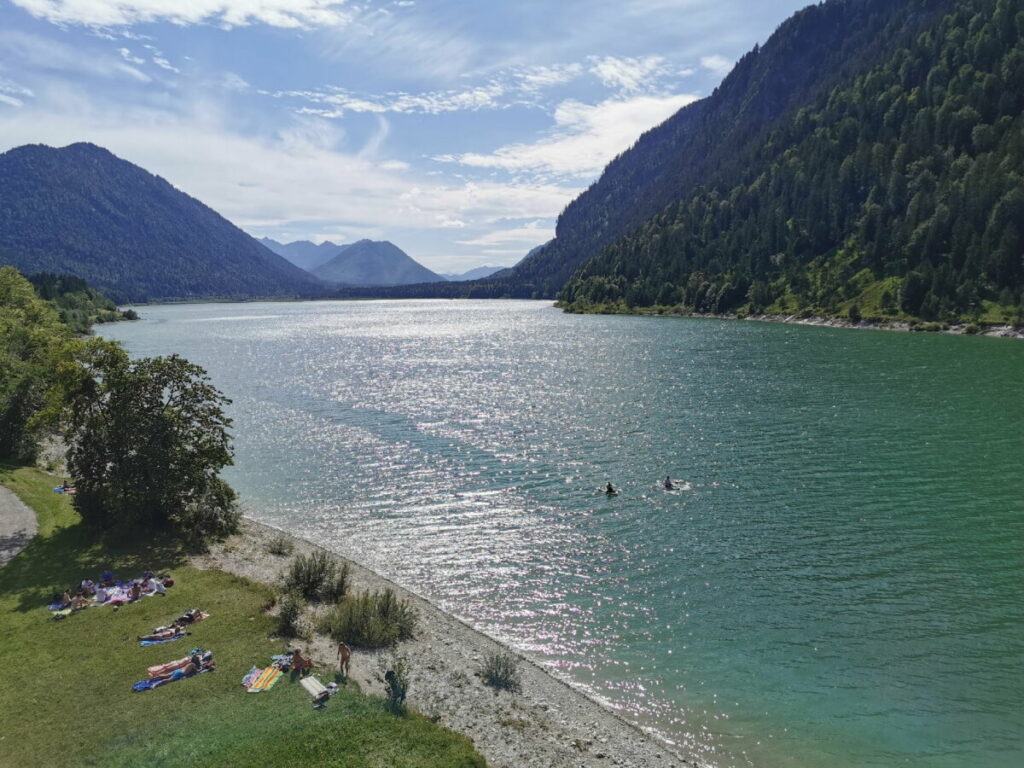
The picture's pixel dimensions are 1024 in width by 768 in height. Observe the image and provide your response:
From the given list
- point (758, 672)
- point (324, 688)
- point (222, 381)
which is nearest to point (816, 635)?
point (758, 672)

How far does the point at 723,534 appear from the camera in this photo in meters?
40.7

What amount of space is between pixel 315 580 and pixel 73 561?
14507 millimetres

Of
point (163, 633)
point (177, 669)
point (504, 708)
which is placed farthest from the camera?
point (163, 633)

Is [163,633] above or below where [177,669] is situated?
below

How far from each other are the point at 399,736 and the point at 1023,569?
36.1 m

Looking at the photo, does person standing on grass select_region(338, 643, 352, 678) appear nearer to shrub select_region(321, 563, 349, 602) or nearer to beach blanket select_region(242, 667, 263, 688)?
beach blanket select_region(242, 667, 263, 688)

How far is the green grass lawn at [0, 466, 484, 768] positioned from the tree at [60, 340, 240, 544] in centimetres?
751

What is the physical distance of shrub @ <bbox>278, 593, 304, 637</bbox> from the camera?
27109 millimetres

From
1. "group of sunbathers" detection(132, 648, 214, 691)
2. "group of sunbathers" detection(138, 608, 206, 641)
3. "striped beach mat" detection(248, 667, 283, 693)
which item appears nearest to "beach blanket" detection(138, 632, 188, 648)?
"group of sunbathers" detection(138, 608, 206, 641)

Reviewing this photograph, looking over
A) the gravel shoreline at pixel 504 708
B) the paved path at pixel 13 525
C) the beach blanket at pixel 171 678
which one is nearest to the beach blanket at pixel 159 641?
the beach blanket at pixel 171 678

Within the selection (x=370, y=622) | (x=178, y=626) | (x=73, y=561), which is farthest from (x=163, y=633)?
(x=73, y=561)

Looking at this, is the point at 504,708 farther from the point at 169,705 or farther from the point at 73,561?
the point at 73,561

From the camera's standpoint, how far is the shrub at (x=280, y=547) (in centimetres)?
3831

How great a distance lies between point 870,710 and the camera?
2344cm
